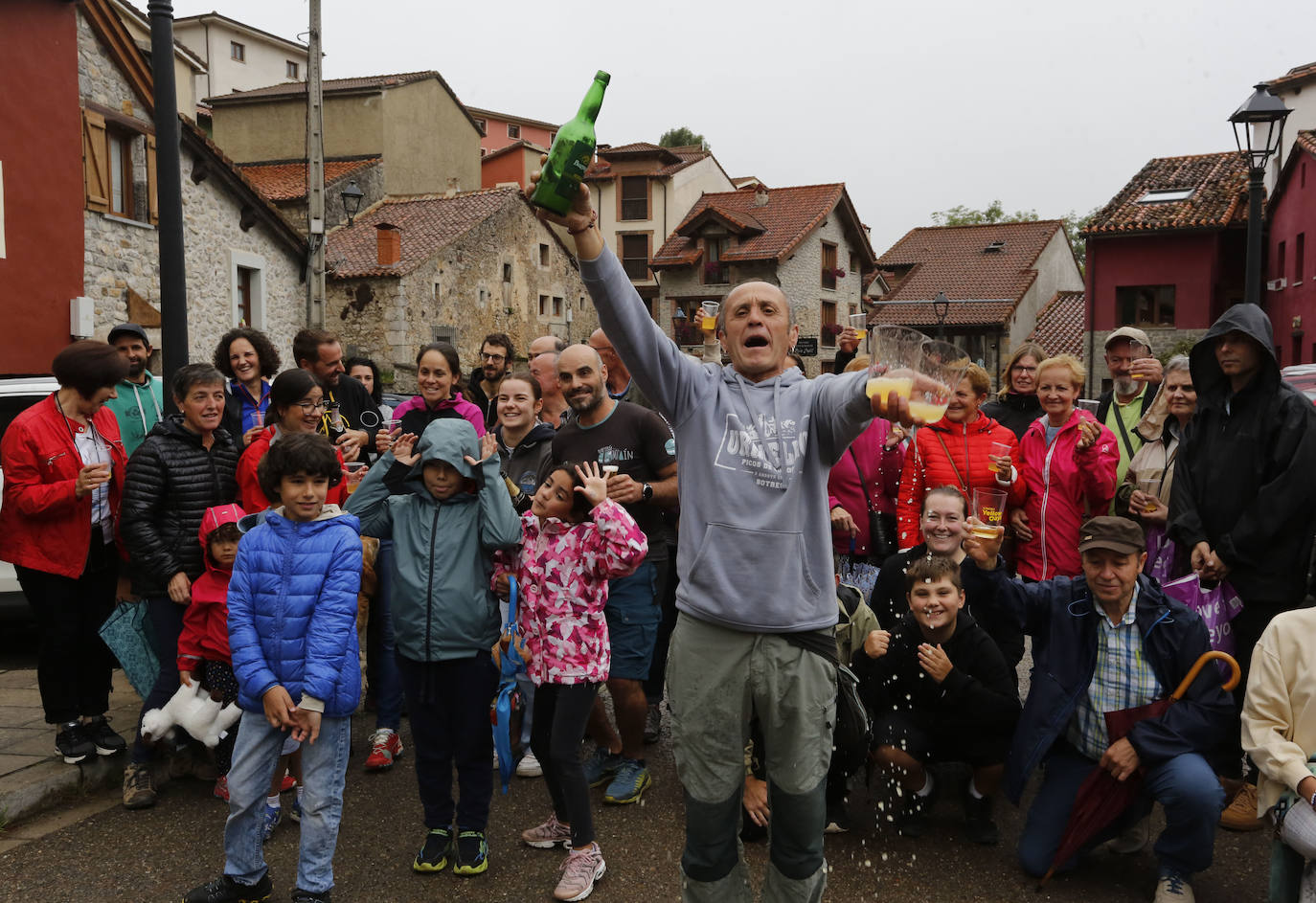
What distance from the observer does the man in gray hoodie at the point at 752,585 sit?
9.52 ft

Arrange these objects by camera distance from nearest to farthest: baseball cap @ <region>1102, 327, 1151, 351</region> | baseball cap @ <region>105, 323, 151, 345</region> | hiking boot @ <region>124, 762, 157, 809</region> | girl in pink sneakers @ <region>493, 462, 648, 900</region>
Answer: girl in pink sneakers @ <region>493, 462, 648, 900</region>, hiking boot @ <region>124, 762, 157, 809</region>, baseball cap @ <region>105, 323, 151, 345</region>, baseball cap @ <region>1102, 327, 1151, 351</region>

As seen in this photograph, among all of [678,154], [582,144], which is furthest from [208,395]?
[678,154]

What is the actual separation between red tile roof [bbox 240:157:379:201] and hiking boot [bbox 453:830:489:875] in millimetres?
33790

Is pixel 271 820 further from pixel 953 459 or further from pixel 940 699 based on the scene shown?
pixel 953 459

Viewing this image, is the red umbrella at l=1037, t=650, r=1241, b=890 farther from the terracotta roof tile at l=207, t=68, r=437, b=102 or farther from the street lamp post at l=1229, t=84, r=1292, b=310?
the terracotta roof tile at l=207, t=68, r=437, b=102

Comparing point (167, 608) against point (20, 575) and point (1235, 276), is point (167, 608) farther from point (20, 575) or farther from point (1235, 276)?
point (1235, 276)

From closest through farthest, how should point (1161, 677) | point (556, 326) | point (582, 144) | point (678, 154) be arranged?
point (582, 144) < point (1161, 677) < point (556, 326) < point (678, 154)

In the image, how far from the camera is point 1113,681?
13.6ft

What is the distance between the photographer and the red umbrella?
393 centimetres

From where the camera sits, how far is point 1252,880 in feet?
12.9

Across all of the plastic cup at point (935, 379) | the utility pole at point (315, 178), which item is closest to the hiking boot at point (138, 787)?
the plastic cup at point (935, 379)

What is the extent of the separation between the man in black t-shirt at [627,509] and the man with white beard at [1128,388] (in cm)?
262

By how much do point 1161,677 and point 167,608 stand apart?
4.33 meters

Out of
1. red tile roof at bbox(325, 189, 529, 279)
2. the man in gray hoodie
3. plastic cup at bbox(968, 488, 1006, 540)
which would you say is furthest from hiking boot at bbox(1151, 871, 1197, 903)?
red tile roof at bbox(325, 189, 529, 279)
